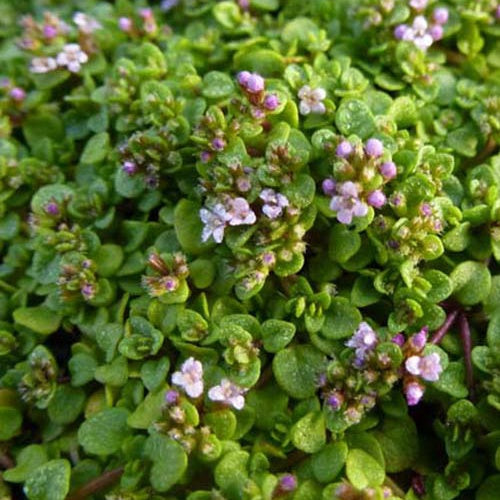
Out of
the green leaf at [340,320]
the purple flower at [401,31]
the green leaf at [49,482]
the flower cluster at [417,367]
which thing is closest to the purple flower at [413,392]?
the flower cluster at [417,367]

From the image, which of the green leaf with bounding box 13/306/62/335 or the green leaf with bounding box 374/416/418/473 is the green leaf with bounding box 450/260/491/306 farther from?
the green leaf with bounding box 13/306/62/335

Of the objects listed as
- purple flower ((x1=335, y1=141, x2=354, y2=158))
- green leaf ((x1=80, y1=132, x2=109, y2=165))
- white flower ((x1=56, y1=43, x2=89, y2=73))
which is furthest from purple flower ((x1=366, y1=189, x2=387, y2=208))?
white flower ((x1=56, y1=43, x2=89, y2=73))

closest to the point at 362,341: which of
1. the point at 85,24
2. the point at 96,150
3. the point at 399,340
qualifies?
the point at 399,340

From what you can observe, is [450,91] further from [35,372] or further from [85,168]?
[35,372]

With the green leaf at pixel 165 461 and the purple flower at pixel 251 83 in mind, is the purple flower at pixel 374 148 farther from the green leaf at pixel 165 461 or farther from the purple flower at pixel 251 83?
the green leaf at pixel 165 461

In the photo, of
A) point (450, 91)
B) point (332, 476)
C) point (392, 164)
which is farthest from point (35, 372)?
point (450, 91)
